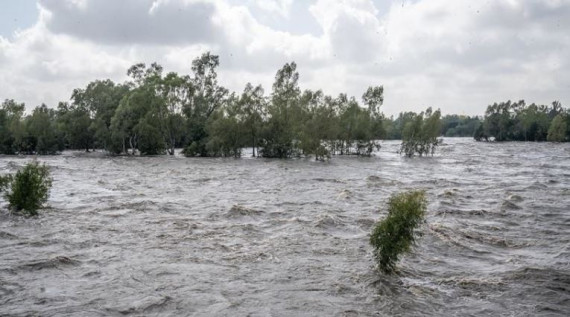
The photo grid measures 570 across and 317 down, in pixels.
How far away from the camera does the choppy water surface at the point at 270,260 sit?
1152cm

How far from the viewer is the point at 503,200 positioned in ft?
103

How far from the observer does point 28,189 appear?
21.5 meters

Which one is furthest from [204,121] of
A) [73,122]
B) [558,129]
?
[558,129]

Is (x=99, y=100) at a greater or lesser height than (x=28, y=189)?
greater

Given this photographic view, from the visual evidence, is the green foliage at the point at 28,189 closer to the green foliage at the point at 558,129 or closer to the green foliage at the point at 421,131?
the green foliage at the point at 421,131

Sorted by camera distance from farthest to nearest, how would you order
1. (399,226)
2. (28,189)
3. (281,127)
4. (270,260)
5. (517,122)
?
(517,122) < (281,127) < (28,189) < (270,260) < (399,226)

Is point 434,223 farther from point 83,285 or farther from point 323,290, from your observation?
point 83,285

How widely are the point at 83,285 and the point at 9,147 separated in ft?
319

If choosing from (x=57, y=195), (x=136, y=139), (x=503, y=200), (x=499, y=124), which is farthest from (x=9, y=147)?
(x=499, y=124)

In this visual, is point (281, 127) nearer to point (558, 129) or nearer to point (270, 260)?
point (270, 260)

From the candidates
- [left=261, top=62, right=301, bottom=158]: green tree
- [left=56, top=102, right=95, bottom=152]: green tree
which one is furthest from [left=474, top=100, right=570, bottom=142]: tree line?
[left=56, top=102, right=95, bottom=152]: green tree

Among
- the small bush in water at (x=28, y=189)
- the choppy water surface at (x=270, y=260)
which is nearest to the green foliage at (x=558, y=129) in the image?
the choppy water surface at (x=270, y=260)

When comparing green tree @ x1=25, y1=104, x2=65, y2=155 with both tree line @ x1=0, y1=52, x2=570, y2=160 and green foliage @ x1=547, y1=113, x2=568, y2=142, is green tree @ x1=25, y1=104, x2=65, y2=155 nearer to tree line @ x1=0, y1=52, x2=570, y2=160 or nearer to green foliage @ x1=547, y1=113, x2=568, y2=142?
tree line @ x1=0, y1=52, x2=570, y2=160

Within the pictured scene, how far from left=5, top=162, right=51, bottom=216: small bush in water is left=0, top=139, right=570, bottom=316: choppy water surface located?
0.95 m
